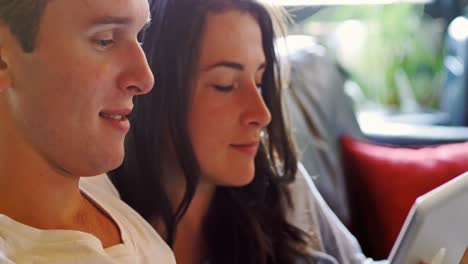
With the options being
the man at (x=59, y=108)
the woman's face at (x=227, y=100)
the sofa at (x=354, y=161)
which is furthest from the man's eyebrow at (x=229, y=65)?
the sofa at (x=354, y=161)

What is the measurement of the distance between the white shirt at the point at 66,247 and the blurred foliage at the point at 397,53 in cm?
147

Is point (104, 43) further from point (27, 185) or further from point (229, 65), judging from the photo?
point (229, 65)

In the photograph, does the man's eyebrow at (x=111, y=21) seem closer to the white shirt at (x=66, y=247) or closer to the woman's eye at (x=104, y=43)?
the woman's eye at (x=104, y=43)

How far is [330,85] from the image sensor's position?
156 cm

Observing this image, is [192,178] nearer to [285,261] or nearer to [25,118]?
[285,261]

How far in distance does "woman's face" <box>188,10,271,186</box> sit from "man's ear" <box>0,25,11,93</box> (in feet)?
1.21

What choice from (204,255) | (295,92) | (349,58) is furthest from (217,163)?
(349,58)

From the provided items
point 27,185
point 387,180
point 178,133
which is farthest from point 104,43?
point 387,180

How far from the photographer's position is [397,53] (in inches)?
87.1

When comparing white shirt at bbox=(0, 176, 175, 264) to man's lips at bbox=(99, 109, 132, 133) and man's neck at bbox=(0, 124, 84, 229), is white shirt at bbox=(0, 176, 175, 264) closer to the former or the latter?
man's neck at bbox=(0, 124, 84, 229)

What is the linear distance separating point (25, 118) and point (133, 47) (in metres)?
0.15

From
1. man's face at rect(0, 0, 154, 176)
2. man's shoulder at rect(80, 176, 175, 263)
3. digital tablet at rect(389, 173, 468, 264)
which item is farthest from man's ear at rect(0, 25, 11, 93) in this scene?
digital tablet at rect(389, 173, 468, 264)

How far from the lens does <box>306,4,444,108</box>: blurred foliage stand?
218cm

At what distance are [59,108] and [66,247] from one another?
0.52 feet
